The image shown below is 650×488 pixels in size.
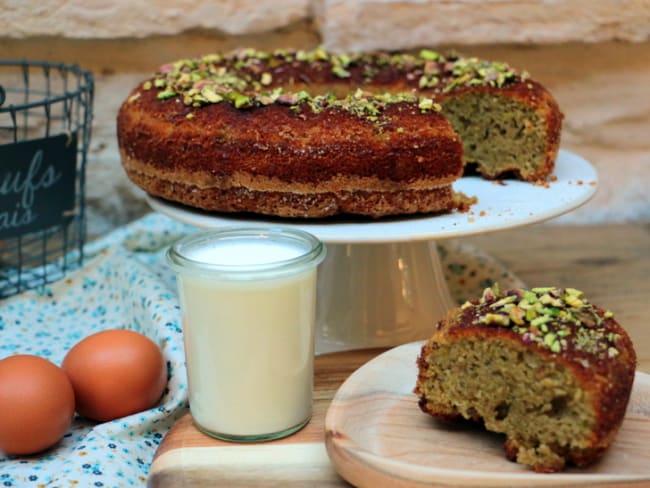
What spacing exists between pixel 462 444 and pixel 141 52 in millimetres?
1444

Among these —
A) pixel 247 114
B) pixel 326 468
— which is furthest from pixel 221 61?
pixel 326 468

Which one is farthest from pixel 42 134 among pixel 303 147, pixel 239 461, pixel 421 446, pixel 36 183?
pixel 421 446

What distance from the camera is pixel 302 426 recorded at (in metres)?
1.13

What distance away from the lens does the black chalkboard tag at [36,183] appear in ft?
4.92

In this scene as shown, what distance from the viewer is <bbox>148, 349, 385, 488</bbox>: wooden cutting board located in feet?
3.30

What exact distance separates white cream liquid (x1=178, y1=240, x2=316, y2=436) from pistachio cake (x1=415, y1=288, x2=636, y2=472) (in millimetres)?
168

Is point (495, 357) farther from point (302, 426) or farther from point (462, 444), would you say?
point (302, 426)

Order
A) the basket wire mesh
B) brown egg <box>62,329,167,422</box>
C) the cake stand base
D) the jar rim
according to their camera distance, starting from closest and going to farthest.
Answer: the jar rim
brown egg <box>62,329,167,422</box>
the cake stand base
the basket wire mesh

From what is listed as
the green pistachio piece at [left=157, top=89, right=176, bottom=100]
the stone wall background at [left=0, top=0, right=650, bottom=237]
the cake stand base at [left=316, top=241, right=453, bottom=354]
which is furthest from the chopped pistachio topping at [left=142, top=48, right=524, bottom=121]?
the cake stand base at [left=316, top=241, right=453, bottom=354]

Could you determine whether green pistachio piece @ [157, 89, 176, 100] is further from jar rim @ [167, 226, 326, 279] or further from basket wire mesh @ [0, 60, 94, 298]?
jar rim @ [167, 226, 326, 279]

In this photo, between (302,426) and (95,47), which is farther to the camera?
(95,47)

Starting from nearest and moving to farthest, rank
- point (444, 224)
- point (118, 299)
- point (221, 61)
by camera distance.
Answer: point (444, 224) < point (118, 299) < point (221, 61)

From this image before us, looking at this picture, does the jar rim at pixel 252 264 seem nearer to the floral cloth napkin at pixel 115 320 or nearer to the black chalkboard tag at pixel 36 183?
the floral cloth napkin at pixel 115 320

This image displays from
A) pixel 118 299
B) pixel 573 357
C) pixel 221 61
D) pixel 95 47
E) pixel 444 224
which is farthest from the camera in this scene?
pixel 95 47
